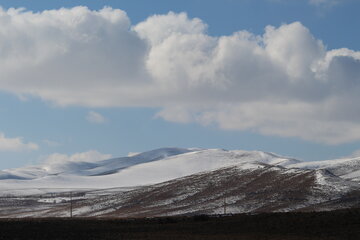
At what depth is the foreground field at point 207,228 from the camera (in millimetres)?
52219

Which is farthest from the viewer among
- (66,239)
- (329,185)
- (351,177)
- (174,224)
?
(351,177)

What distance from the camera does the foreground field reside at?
52219 mm

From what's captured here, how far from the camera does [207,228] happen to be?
58.2 metres

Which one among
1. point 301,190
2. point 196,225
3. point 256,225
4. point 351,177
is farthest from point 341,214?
point 351,177

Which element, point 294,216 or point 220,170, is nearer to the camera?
point 294,216

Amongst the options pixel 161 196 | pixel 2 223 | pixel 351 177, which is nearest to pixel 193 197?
pixel 161 196

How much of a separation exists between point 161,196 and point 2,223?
10013 centimetres

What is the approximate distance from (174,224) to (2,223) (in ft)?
56.1

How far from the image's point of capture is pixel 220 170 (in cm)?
19662

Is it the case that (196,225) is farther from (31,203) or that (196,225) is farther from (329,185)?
(31,203)

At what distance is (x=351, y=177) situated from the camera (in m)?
186

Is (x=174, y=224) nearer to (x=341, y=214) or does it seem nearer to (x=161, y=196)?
(x=341, y=214)

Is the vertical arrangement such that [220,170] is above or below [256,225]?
above

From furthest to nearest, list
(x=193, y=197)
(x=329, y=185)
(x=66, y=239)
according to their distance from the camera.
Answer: (x=193, y=197), (x=329, y=185), (x=66, y=239)
